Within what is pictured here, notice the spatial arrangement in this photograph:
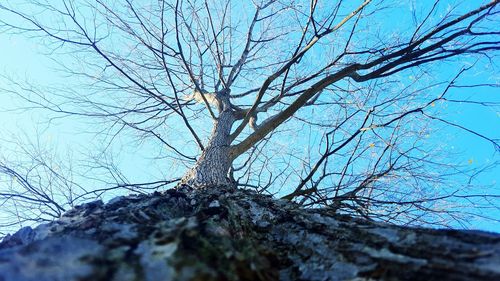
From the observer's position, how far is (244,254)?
816 mm

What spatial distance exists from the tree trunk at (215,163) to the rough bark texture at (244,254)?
1616mm

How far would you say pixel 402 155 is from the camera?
13.3 ft

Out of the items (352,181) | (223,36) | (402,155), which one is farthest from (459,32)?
(223,36)

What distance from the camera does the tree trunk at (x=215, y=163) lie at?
313cm

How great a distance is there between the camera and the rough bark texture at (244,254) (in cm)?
70

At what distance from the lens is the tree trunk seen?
3.13 meters

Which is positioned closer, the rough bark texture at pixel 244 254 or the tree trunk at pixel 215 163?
the rough bark texture at pixel 244 254

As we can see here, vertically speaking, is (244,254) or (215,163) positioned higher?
(215,163)

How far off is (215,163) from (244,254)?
271cm

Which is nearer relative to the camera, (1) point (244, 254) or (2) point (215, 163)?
(1) point (244, 254)

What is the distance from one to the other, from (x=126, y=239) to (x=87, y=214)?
0.79 m

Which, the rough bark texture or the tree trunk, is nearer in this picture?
the rough bark texture

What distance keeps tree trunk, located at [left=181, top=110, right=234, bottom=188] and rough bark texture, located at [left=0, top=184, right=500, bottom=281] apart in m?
1.62

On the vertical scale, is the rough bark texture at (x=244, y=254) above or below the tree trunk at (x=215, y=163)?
below
